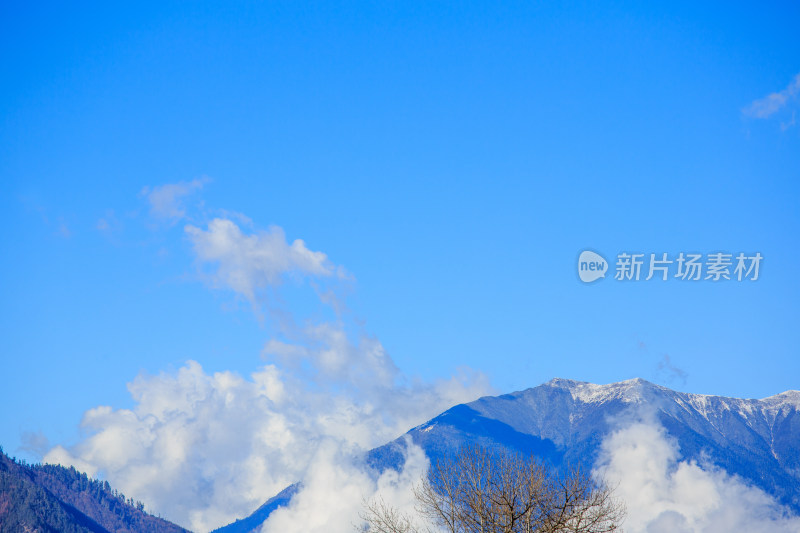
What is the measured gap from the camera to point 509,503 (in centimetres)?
2988

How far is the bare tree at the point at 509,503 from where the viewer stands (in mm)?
30547

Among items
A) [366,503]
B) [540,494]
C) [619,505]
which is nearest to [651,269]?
[619,505]

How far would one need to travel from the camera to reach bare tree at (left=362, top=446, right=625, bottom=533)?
100ft

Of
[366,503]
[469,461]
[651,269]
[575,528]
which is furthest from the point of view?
[651,269]

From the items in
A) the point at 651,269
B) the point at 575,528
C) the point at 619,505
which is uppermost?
the point at 651,269

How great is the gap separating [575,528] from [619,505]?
6377 mm

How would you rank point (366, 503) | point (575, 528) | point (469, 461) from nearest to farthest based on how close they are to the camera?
point (575, 528) → point (366, 503) → point (469, 461)

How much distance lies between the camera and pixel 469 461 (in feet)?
117

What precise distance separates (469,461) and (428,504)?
9.35 feet

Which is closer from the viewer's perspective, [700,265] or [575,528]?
[575,528]

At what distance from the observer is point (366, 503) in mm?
33438

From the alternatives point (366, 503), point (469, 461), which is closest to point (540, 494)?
point (469, 461)

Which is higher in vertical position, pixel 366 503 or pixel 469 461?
pixel 469 461

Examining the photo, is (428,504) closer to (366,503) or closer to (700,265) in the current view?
(366,503)
